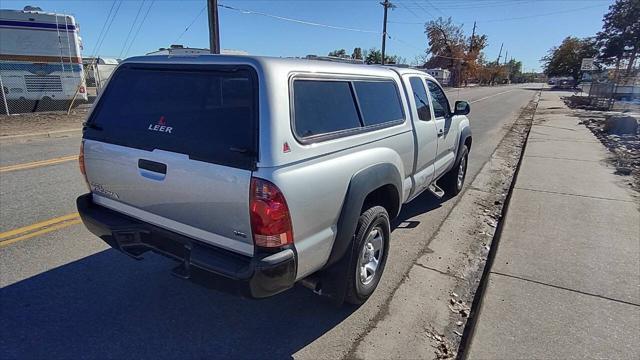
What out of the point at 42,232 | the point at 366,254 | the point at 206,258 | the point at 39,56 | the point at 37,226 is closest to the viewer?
the point at 206,258

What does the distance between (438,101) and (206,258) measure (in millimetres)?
3869

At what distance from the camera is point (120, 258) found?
3703 millimetres

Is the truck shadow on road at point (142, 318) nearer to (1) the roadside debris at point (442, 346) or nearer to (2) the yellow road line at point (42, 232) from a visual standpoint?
(1) the roadside debris at point (442, 346)

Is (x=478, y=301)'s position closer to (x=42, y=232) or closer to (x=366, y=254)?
(x=366, y=254)

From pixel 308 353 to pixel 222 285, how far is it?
2.73 feet

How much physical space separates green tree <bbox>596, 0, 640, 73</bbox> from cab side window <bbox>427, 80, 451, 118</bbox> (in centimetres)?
7352

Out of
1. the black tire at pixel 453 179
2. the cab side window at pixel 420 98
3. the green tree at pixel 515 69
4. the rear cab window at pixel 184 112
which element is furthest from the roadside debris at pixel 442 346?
the green tree at pixel 515 69

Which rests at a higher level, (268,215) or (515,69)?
(515,69)

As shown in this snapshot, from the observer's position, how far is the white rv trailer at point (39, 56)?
13047mm

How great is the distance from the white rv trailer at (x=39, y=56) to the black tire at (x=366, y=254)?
50.9ft

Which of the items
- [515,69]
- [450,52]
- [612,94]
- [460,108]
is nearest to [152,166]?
A: [460,108]

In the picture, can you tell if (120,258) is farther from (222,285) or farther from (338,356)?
(338,356)

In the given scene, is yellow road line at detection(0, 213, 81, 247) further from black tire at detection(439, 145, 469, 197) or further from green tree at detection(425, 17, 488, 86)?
green tree at detection(425, 17, 488, 86)

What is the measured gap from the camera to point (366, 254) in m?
3.17
